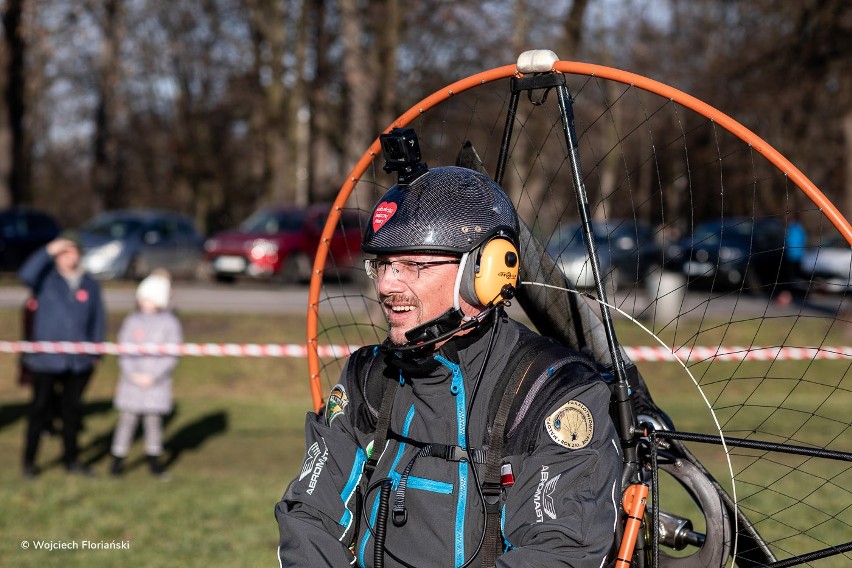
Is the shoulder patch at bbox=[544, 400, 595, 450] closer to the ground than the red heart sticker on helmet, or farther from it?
closer to the ground

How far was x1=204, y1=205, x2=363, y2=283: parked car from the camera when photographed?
70.3ft

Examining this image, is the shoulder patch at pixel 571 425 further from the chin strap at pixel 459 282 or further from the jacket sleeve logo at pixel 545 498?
the chin strap at pixel 459 282

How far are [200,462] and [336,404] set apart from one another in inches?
279

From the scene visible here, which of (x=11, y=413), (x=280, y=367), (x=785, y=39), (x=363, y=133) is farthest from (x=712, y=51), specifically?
(x=11, y=413)

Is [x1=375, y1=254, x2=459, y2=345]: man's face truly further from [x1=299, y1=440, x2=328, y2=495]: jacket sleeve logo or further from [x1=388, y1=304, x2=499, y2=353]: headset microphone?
[x1=299, y1=440, x2=328, y2=495]: jacket sleeve logo

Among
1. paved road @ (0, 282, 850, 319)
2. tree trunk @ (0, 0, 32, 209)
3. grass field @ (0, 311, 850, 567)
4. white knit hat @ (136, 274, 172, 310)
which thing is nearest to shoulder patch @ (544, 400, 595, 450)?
grass field @ (0, 311, 850, 567)

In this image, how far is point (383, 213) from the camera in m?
2.99

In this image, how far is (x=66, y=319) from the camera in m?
9.22

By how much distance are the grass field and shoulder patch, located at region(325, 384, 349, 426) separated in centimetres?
113

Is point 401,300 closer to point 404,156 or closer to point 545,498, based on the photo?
point 404,156

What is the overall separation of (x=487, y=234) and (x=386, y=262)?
0.30m

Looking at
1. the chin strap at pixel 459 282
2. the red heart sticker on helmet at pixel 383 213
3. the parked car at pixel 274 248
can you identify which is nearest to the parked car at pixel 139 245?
the parked car at pixel 274 248

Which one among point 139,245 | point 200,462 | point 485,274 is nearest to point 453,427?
point 485,274

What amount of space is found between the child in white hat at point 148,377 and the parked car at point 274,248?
11925 millimetres
